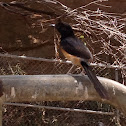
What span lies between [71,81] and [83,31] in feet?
11.5

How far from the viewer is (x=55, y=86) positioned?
1.91 meters

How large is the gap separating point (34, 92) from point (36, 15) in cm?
458

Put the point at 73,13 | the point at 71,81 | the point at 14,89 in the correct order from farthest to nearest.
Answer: the point at 73,13 < the point at 71,81 < the point at 14,89

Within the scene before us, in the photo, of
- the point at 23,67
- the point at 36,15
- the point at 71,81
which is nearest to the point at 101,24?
the point at 36,15

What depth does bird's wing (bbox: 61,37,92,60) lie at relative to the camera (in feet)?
11.8

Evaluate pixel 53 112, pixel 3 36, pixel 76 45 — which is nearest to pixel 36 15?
pixel 3 36

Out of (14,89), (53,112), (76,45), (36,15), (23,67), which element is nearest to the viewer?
(14,89)

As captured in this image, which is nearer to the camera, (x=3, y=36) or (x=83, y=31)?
(x=83, y=31)

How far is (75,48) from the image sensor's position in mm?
3668

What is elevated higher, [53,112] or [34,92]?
[34,92]

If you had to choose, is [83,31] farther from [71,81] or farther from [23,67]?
[71,81]

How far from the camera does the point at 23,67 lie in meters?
7.36

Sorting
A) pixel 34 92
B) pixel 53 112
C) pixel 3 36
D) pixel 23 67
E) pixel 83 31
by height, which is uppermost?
pixel 34 92

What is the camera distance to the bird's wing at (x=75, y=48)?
3.60 m
